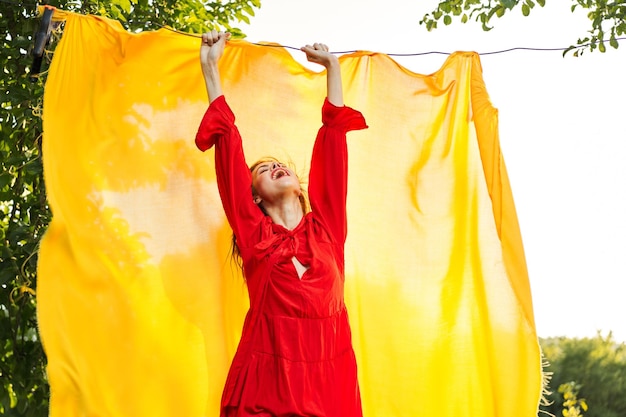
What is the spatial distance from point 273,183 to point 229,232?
1.79 feet

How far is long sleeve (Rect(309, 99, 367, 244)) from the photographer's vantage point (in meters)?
3.18

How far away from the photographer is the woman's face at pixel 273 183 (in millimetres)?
3160

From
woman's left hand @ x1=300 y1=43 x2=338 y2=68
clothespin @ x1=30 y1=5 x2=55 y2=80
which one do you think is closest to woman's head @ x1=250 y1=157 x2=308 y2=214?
woman's left hand @ x1=300 y1=43 x2=338 y2=68

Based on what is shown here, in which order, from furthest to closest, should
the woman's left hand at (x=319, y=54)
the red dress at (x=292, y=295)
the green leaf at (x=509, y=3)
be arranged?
the green leaf at (x=509, y=3) → the woman's left hand at (x=319, y=54) → the red dress at (x=292, y=295)

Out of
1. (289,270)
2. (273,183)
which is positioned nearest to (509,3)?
(273,183)

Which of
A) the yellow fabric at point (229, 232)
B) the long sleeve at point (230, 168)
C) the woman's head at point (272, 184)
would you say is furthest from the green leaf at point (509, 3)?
the long sleeve at point (230, 168)

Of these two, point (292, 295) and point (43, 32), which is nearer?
point (292, 295)

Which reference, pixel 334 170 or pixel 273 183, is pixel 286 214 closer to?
pixel 273 183

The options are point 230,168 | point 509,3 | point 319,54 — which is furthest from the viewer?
point 509,3

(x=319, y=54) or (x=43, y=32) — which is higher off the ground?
(x=43, y=32)

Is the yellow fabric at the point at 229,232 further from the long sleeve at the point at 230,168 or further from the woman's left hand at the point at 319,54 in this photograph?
the long sleeve at the point at 230,168

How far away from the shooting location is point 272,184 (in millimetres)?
3176

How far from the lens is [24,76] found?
4.88m

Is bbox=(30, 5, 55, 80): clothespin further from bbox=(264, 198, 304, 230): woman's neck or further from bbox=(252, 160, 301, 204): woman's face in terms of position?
bbox=(264, 198, 304, 230): woman's neck
